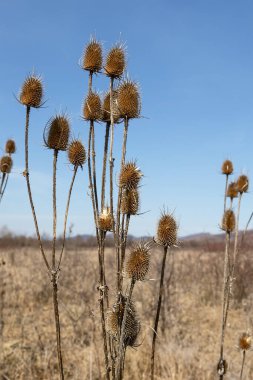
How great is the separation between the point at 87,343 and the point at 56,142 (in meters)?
5.98

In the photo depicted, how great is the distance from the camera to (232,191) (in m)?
4.51

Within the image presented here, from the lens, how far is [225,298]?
13.0 feet

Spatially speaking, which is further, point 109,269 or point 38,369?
point 109,269

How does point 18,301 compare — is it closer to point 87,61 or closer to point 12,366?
point 12,366

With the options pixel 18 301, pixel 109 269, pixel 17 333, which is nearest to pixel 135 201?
pixel 17 333

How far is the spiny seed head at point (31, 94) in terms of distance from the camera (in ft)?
8.13

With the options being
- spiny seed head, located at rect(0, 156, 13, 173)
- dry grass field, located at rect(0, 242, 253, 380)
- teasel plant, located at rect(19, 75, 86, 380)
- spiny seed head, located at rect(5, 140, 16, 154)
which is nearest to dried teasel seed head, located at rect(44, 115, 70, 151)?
teasel plant, located at rect(19, 75, 86, 380)

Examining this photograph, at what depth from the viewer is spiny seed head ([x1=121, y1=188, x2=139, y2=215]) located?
7.80 feet

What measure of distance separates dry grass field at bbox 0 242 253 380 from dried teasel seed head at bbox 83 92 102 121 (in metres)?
1.13

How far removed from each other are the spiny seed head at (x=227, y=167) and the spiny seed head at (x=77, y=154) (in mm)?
2210

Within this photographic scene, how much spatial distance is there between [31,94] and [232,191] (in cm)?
266

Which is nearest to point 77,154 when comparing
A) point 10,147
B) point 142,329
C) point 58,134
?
point 58,134

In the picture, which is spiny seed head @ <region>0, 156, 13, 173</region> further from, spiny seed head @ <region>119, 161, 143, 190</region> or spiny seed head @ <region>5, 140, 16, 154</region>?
spiny seed head @ <region>119, 161, 143, 190</region>

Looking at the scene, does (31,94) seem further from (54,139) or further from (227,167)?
(227,167)
